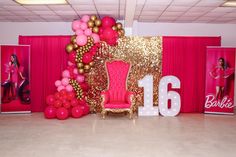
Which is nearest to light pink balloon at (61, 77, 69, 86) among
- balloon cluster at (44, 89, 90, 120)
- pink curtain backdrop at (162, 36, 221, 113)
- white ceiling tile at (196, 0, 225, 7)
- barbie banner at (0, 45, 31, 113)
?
balloon cluster at (44, 89, 90, 120)

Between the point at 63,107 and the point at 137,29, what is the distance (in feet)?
9.68

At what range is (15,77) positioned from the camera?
274 inches

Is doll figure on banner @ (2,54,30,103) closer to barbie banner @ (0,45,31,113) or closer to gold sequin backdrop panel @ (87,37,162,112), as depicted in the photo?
barbie banner @ (0,45,31,113)

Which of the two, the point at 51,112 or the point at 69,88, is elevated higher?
the point at 69,88

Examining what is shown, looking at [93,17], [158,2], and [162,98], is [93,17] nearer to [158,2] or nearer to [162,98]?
[158,2]

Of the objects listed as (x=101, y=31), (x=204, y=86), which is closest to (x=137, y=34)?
(x=101, y=31)

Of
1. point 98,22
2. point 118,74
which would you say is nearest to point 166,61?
point 118,74

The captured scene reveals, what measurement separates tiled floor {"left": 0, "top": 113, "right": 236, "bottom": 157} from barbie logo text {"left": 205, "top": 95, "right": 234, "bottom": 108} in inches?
17.7

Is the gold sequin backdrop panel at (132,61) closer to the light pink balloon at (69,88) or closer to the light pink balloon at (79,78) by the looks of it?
the light pink balloon at (79,78)

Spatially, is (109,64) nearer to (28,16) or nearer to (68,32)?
(68,32)

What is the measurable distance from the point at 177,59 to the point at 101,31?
2188 millimetres

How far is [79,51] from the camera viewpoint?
6.54 meters

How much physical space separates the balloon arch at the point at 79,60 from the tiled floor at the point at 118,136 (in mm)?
320

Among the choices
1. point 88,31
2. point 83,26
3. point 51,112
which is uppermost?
point 83,26
